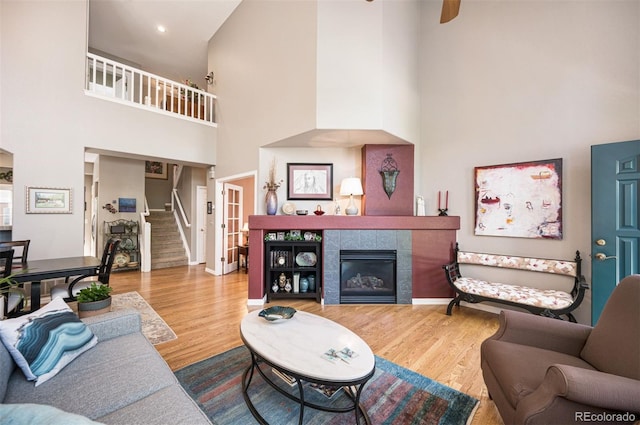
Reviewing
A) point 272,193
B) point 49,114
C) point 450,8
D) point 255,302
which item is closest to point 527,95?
point 450,8

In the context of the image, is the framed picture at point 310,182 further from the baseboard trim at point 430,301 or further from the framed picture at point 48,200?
the framed picture at point 48,200

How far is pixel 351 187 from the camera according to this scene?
3805 millimetres

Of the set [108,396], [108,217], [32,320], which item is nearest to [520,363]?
[108,396]

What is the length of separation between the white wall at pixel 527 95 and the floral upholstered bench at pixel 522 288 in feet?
0.47

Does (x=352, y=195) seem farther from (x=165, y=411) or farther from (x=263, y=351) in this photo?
(x=165, y=411)

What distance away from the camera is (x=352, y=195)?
3.96 meters

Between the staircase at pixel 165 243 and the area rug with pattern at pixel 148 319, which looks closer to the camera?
the area rug with pattern at pixel 148 319

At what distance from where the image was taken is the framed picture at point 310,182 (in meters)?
4.11

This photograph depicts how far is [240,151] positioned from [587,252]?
5.07 m

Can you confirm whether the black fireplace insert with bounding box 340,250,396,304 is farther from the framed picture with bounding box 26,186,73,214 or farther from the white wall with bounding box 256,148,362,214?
the framed picture with bounding box 26,186,73,214

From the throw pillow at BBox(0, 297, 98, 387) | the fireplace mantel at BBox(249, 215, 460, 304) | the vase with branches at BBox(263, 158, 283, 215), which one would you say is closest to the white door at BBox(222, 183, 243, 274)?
the vase with branches at BBox(263, 158, 283, 215)

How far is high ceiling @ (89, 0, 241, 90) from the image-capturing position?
4.71 m

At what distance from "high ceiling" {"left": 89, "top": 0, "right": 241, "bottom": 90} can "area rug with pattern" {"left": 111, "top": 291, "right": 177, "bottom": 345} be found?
17.1 ft

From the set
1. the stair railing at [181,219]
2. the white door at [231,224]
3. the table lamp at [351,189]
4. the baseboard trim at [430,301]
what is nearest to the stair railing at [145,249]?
the stair railing at [181,219]
